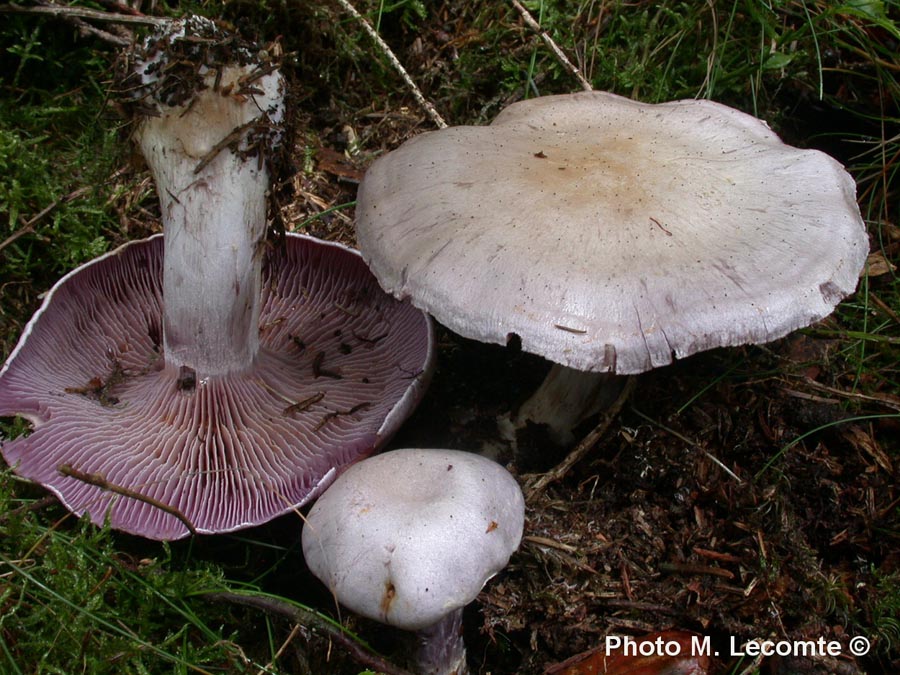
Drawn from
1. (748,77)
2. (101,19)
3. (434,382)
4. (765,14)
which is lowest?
(434,382)

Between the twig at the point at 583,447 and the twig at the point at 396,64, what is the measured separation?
1470 millimetres

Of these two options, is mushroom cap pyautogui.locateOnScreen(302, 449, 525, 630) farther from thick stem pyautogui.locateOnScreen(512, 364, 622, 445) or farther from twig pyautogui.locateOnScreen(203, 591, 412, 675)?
thick stem pyautogui.locateOnScreen(512, 364, 622, 445)

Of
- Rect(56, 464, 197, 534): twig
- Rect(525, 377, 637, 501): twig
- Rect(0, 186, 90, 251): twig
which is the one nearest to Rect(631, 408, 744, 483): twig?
Rect(525, 377, 637, 501): twig

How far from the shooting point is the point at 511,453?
2725mm

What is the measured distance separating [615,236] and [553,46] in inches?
61.8

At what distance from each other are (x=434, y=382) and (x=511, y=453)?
420mm

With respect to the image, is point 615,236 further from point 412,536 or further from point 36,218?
point 36,218

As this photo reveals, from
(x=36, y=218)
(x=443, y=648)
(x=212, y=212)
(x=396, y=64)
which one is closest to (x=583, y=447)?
(x=443, y=648)

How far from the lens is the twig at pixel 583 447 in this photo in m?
2.49

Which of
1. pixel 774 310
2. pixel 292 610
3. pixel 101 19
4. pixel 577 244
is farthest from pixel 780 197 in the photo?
pixel 101 19

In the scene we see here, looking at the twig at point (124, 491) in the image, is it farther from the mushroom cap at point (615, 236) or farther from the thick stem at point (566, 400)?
the thick stem at point (566, 400)

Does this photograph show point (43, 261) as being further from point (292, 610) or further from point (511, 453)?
point (511, 453)

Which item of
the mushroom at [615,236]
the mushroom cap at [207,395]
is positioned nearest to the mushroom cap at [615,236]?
the mushroom at [615,236]

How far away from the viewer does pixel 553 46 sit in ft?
10.5
